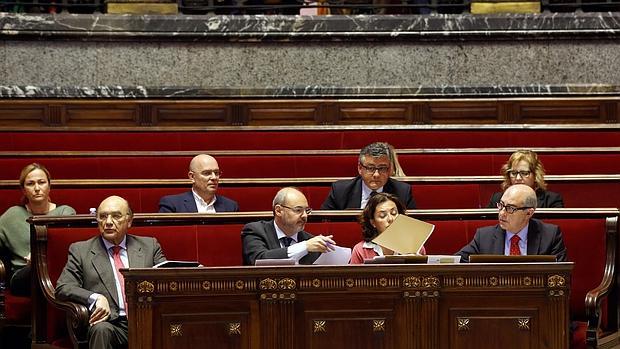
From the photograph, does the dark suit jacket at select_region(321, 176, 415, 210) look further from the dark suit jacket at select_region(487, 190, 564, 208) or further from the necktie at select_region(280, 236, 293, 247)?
the necktie at select_region(280, 236, 293, 247)

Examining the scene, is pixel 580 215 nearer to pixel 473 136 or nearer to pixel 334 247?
pixel 334 247

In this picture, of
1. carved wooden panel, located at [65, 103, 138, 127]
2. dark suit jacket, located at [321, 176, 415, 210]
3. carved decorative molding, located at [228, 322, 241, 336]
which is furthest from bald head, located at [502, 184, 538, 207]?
carved wooden panel, located at [65, 103, 138, 127]

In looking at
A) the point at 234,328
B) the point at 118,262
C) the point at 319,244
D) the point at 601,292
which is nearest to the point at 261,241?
the point at 319,244

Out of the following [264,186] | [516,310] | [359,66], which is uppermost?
[359,66]

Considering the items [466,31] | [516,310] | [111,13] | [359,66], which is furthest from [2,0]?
[516,310]

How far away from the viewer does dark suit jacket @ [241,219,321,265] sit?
5.34m

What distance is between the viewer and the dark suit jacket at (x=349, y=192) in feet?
20.3

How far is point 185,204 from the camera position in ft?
20.6

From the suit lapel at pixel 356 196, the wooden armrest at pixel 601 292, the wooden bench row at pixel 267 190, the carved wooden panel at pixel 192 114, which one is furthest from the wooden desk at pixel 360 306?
the carved wooden panel at pixel 192 114

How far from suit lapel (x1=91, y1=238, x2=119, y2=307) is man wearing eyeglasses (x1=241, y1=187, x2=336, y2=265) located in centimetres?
51

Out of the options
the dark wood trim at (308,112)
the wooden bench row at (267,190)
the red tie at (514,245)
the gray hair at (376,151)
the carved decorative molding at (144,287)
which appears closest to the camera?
the carved decorative molding at (144,287)

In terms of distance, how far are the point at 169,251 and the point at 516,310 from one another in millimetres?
1471

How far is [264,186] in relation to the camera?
6512 mm

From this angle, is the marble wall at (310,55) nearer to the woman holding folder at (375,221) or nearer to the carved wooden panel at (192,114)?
the carved wooden panel at (192,114)
